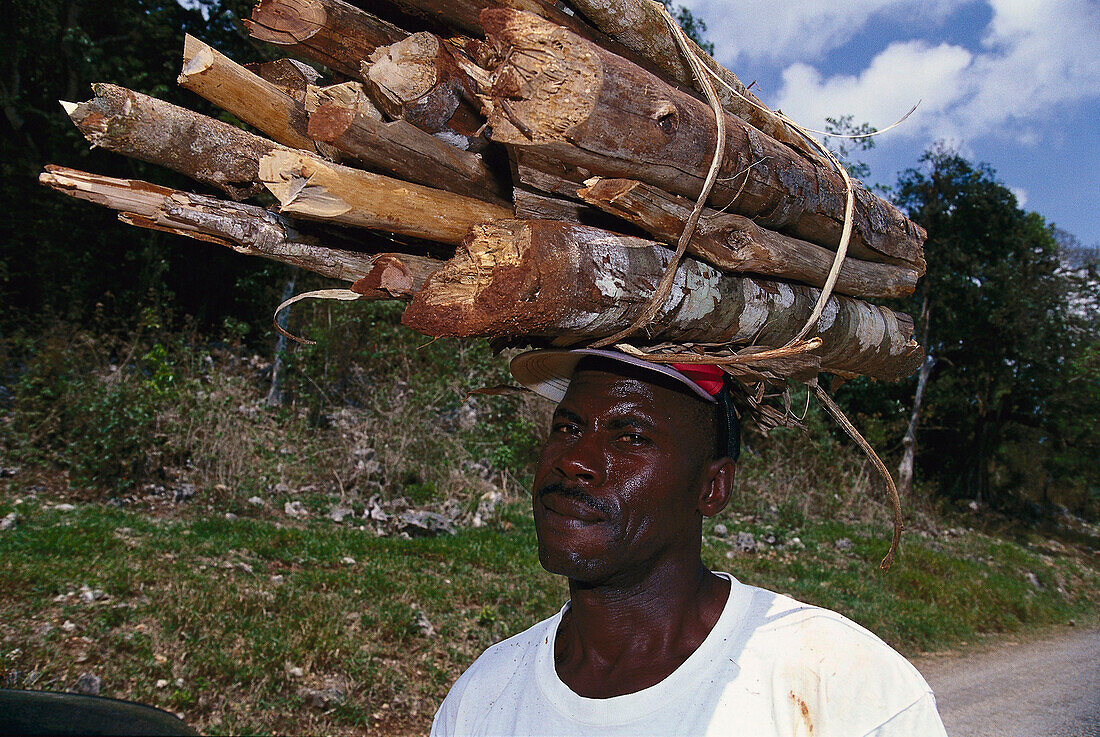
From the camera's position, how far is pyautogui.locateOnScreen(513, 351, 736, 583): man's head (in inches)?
70.4

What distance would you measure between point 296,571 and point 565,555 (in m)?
4.76

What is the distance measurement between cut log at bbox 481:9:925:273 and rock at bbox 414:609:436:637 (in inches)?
168

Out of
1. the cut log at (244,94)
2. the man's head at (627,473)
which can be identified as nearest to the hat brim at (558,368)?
the man's head at (627,473)

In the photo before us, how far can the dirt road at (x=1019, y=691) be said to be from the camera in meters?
5.34

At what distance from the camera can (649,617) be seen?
1.84m

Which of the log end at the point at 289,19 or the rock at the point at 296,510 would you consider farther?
the rock at the point at 296,510

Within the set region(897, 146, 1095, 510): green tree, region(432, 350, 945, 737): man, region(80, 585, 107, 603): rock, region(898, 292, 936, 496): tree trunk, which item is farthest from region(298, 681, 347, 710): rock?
region(897, 146, 1095, 510): green tree

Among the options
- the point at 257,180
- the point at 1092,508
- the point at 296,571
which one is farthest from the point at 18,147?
the point at 1092,508

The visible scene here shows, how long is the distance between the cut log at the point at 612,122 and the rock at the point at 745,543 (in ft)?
25.9

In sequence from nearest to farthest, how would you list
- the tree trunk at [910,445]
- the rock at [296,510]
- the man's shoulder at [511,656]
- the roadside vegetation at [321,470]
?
the man's shoulder at [511,656] → the roadside vegetation at [321,470] → the rock at [296,510] → the tree trunk at [910,445]

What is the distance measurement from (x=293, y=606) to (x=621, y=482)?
408cm

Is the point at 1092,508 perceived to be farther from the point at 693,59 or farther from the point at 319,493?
the point at 693,59

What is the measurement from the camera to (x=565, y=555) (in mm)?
1789

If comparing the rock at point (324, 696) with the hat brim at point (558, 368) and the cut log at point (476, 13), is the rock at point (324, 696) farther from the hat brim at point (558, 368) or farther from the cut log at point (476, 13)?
the cut log at point (476, 13)
